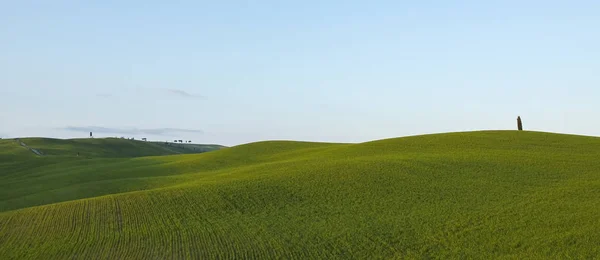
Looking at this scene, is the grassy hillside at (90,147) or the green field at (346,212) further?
the grassy hillside at (90,147)

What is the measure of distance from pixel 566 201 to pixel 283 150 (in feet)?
137

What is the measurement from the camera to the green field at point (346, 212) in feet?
77.4

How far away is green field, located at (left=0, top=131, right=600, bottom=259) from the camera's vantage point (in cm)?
2359

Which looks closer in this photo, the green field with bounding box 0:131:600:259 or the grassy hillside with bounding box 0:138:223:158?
the green field with bounding box 0:131:600:259

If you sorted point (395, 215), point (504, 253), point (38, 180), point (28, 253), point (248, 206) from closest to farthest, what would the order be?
point (504, 253) < point (28, 253) < point (395, 215) < point (248, 206) < point (38, 180)

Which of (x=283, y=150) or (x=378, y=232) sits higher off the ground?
(x=283, y=150)

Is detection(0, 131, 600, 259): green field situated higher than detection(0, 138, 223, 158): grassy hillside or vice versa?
detection(0, 138, 223, 158): grassy hillside

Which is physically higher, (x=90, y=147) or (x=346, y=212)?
(x=90, y=147)

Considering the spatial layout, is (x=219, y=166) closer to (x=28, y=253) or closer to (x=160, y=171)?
(x=160, y=171)

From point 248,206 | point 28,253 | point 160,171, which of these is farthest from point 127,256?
point 160,171

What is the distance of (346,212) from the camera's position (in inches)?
1163

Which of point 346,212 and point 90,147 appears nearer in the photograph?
point 346,212

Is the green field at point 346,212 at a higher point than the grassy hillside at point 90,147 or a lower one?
lower

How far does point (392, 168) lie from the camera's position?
4025 centimetres
